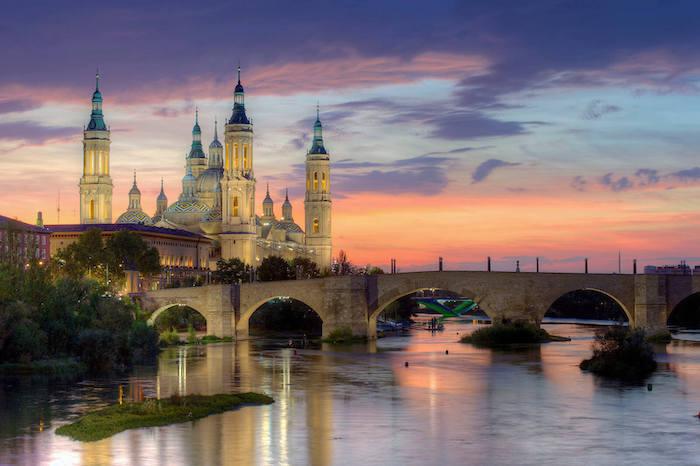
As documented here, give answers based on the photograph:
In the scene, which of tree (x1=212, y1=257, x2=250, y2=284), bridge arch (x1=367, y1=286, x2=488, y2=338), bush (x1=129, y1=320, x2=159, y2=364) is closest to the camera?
bush (x1=129, y1=320, x2=159, y2=364)

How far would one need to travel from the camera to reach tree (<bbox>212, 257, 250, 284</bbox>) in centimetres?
14625

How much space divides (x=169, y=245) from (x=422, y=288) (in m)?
82.8

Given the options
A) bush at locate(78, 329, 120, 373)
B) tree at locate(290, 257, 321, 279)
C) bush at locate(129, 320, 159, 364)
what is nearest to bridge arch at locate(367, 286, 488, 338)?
bush at locate(129, 320, 159, 364)

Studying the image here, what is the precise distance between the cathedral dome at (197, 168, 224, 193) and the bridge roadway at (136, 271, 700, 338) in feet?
311

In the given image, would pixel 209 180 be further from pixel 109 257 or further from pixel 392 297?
pixel 392 297

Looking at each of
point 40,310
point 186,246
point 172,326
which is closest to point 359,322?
point 172,326

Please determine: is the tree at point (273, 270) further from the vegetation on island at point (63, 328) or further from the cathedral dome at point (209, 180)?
the vegetation on island at point (63, 328)

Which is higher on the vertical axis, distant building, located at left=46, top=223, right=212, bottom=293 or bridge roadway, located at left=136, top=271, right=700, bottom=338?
distant building, located at left=46, top=223, right=212, bottom=293

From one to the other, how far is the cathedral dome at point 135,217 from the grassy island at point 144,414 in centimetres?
13218

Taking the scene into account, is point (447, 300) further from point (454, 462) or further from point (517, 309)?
point (454, 462)

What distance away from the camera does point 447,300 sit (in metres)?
184

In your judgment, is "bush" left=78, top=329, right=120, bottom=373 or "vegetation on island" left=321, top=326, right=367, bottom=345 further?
"vegetation on island" left=321, top=326, right=367, bottom=345

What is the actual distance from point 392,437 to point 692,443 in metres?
10.4

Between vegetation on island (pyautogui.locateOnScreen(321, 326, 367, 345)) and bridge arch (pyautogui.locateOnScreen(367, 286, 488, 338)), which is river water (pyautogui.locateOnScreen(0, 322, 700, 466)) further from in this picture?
vegetation on island (pyautogui.locateOnScreen(321, 326, 367, 345))
